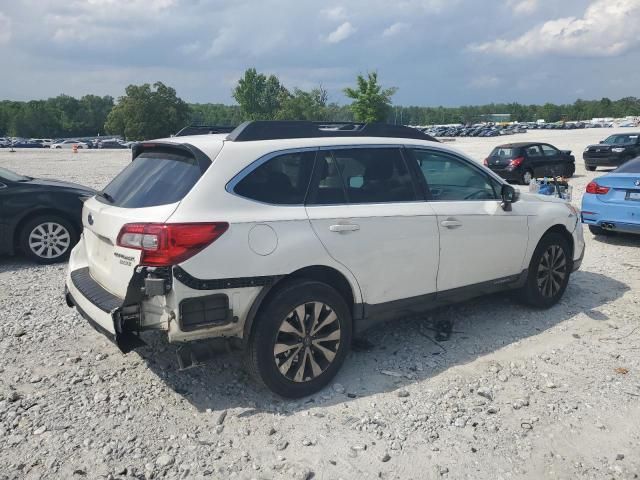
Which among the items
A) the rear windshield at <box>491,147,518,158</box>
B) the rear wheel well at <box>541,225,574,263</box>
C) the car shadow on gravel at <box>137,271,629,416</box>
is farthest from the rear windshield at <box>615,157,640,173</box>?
the rear windshield at <box>491,147,518,158</box>

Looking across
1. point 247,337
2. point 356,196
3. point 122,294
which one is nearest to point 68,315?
point 122,294

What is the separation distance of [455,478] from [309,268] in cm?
156

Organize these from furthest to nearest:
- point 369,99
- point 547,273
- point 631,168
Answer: point 369,99 < point 631,168 < point 547,273

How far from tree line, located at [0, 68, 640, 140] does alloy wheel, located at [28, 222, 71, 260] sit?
49483 millimetres

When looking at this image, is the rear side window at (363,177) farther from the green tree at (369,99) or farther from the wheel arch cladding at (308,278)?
the green tree at (369,99)

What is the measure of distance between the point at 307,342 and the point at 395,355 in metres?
1.08

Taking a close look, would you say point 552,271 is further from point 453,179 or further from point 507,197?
point 453,179

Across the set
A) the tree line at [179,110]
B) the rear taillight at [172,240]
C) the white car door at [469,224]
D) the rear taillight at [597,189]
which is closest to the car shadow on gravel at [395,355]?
the white car door at [469,224]

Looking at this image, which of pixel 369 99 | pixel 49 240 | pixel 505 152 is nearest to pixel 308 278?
pixel 49 240

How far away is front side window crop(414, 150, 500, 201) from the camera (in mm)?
4547

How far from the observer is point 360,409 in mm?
3729

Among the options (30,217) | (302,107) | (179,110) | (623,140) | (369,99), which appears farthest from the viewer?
(179,110)

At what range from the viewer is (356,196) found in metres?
4.05

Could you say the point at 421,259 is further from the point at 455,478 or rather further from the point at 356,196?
the point at 455,478
